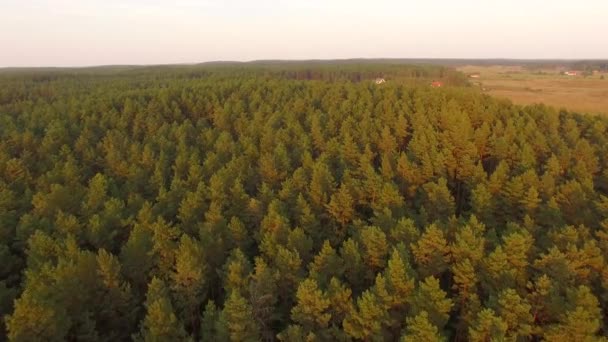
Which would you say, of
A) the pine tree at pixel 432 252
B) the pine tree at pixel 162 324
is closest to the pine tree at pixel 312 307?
the pine tree at pixel 162 324

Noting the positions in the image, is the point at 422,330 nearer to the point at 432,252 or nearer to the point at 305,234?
the point at 432,252

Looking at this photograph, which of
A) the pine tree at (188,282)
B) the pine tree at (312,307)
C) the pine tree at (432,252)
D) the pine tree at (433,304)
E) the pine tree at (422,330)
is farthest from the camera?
the pine tree at (432,252)

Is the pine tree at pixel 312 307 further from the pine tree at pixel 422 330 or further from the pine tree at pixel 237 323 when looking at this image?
the pine tree at pixel 422 330

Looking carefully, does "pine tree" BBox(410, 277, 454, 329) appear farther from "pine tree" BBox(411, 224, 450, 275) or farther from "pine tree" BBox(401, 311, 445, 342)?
"pine tree" BBox(411, 224, 450, 275)

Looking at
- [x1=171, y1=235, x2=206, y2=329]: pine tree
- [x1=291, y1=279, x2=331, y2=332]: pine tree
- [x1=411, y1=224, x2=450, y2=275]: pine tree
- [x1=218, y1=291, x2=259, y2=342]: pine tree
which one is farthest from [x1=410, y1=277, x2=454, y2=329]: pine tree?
[x1=171, y1=235, x2=206, y2=329]: pine tree

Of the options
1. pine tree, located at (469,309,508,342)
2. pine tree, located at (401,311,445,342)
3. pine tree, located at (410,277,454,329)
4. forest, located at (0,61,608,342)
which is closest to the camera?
pine tree, located at (401,311,445,342)

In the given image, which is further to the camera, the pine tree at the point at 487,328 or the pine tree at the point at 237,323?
the pine tree at the point at 237,323

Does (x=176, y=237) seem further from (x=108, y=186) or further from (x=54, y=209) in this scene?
(x=108, y=186)

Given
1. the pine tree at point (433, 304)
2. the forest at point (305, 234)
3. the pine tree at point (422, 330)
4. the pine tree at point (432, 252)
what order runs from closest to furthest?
the pine tree at point (422, 330), the pine tree at point (433, 304), the forest at point (305, 234), the pine tree at point (432, 252)
